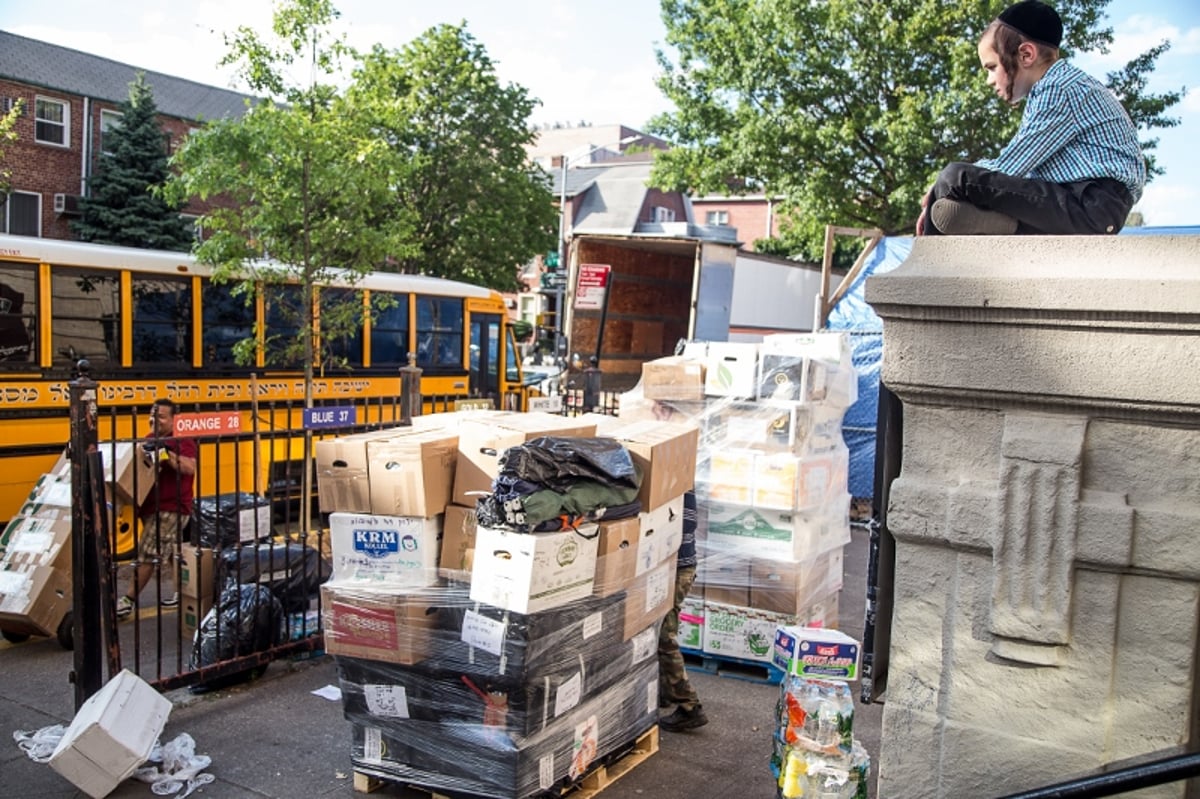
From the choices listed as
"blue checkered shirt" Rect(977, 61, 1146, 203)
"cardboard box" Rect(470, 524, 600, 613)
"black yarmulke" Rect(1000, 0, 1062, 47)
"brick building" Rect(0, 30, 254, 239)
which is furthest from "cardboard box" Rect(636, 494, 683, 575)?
"brick building" Rect(0, 30, 254, 239)

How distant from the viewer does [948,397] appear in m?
2.43

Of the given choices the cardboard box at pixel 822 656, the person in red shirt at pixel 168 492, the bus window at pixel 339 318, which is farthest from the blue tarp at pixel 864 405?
the cardboard box at pixel 822 656

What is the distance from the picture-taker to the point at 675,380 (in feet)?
23.8

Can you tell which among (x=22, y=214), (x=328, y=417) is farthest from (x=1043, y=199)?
(x=22, y=214)

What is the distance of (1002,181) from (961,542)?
100 centimetres

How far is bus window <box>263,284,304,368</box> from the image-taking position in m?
11.3

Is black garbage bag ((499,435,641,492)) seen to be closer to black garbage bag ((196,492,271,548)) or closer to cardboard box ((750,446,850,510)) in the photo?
cardboard box ((750,446,850,510))

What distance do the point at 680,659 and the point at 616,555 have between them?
144 centimetres

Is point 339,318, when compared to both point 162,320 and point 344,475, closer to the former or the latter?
point 162,320

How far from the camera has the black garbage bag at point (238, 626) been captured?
602 centimetres

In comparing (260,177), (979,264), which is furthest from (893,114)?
(979,264)

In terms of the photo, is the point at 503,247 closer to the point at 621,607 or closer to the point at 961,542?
the point at 621,607

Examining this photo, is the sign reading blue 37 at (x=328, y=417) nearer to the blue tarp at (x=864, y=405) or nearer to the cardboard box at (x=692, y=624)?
the cardboard box at (x=692, y=624)

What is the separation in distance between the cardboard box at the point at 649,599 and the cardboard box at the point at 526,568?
25.2 inches
